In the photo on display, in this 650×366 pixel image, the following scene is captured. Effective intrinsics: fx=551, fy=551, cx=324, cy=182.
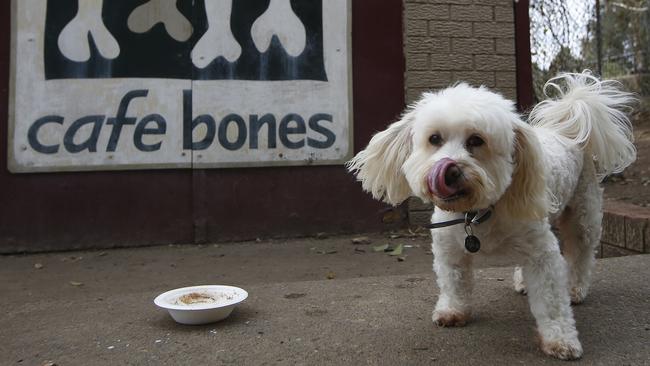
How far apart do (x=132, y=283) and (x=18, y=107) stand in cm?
219

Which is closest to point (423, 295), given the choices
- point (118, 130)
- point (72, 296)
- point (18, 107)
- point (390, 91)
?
point (72, 296)

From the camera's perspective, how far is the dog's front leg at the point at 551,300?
230 centimetres

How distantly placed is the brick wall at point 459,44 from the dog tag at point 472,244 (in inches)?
146

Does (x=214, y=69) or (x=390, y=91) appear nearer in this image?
(x=214, y=69)

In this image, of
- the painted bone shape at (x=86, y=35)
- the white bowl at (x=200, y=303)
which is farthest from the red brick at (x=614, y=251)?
the painted bone shape at (x=86, y=35)

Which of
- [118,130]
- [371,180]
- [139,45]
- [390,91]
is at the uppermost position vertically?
[139,45]

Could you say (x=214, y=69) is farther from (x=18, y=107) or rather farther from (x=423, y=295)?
(x=423, y=295)

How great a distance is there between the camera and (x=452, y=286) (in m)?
2.69

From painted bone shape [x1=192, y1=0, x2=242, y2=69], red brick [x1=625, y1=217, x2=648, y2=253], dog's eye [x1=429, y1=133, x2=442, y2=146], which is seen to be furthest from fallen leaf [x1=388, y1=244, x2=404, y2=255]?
dog's eye [x1=429, y1=133, x2=442, y2=146]

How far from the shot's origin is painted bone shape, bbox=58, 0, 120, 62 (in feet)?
17.4

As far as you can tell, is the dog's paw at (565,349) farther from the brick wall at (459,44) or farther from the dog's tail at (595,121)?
the brick wall at (459,44)

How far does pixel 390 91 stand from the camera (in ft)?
19.4

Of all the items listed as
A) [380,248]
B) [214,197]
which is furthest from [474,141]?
[214,197]

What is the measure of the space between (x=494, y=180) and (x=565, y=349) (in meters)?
0.76
